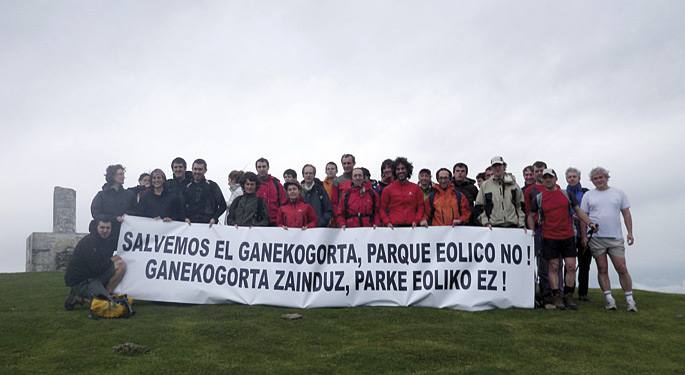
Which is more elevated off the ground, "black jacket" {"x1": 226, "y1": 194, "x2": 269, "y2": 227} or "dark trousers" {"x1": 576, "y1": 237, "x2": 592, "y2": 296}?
"black jacket" {"x1": 226, "y1": 194, "x2": 269, "y2": 227}

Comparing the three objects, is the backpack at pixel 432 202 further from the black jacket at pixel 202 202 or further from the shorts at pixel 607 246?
the black jacket at pixel 202 202

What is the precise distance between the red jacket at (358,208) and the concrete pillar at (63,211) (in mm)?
13219

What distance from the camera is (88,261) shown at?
9094mm

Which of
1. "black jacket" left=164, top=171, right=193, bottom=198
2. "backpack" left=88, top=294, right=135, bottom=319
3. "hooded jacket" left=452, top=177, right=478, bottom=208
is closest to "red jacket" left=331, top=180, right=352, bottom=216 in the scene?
"hooded jacket" left=452, top=177, right=478, bottom=208

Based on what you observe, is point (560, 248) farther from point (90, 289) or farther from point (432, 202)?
point (90, 289)

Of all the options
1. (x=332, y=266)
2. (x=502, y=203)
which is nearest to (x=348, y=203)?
(x=332, y=266)

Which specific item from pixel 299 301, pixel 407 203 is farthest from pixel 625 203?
pixel 299 301

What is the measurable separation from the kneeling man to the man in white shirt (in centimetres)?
847

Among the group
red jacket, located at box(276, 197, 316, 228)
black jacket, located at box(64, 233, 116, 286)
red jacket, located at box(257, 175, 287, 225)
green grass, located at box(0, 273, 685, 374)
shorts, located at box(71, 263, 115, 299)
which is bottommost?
green grass, located at box(0, 273, 685, 374)

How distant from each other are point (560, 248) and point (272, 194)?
5489 millimetres

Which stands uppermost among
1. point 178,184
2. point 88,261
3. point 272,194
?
point 178,184

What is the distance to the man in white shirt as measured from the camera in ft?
30.3

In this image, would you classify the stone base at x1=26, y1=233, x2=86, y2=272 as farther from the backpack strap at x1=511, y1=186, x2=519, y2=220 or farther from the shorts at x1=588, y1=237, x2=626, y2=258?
the shorts at x1=588, y1=237, x2=626, y2=258

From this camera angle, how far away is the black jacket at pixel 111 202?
970 centimetres
